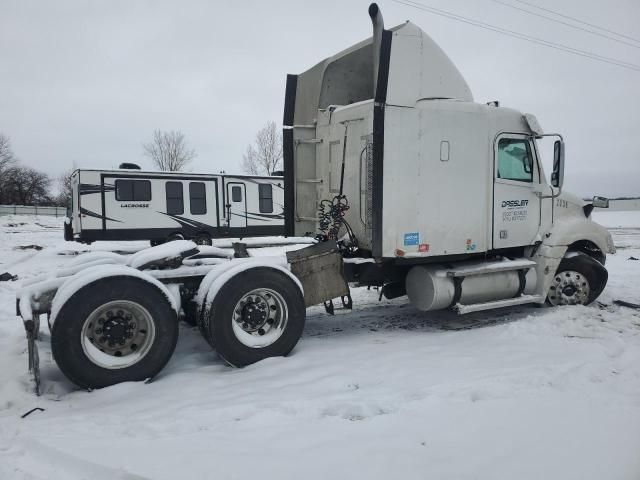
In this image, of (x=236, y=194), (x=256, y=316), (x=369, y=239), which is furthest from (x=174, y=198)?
(x=256, y=316)

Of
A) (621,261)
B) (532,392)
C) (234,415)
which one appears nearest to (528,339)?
(532,392)

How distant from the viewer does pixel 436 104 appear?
5969 millimetres

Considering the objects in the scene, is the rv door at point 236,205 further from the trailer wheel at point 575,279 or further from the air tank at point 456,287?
the trailer wheel at point 575,279

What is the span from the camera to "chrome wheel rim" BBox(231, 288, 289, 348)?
4.87 m

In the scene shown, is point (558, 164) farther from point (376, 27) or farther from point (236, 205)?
point (236, 205)

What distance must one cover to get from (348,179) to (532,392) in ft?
12.9

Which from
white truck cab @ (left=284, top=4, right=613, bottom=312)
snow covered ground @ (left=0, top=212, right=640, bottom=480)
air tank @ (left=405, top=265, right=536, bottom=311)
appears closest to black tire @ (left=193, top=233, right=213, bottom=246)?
white truck cab @ (left=284, top=4, right=613, bottom=312)

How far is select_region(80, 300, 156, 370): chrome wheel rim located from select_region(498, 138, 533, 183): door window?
5149mm

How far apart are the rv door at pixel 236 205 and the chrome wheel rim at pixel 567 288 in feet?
42.5

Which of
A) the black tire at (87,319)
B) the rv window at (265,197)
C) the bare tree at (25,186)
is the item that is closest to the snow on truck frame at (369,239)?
the black tire at (87,319)

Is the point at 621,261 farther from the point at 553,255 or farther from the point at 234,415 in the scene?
the point at 234,415

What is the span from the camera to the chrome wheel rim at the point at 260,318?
4.87 metres

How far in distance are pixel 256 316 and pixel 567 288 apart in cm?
509

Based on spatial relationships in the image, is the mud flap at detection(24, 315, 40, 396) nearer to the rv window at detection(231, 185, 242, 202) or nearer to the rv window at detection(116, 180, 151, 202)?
the rv window at detection(116, 180, 151, 202)
